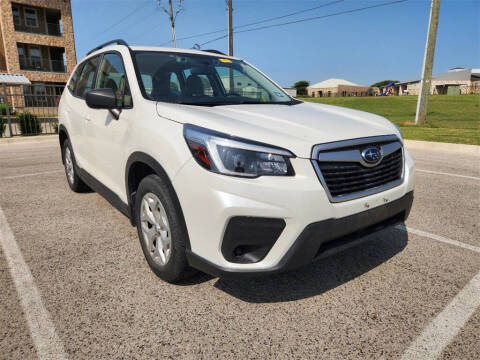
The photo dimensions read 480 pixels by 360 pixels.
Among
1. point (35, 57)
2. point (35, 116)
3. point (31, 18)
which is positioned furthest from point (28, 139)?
point (31, 18)

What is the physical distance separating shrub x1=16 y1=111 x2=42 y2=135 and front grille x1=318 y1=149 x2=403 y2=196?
1310cm

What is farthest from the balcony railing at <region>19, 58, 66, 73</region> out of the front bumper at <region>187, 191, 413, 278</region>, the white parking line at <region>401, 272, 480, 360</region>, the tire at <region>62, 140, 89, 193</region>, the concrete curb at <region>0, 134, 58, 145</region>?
the white parking line at <region>401, 272, 480, 360</region>

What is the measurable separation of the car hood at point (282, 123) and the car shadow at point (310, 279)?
2.45ft

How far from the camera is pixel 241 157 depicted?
1975mm

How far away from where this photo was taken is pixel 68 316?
85.1 inches

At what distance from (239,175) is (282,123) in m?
0.58

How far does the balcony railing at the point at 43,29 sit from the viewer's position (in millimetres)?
28859

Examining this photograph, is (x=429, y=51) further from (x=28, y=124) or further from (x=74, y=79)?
(x=28, y=124)

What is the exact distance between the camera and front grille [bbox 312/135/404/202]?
207 cm

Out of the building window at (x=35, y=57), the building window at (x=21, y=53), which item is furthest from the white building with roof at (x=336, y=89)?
the building window at (x=21, y=53)

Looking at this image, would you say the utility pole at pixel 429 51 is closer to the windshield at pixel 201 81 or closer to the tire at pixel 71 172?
the windshield at pixel 201 81

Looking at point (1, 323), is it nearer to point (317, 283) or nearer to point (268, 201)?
point (268, 201)

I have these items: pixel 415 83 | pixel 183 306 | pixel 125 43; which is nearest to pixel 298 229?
pixel 183 306

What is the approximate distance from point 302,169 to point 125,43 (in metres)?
2.42
